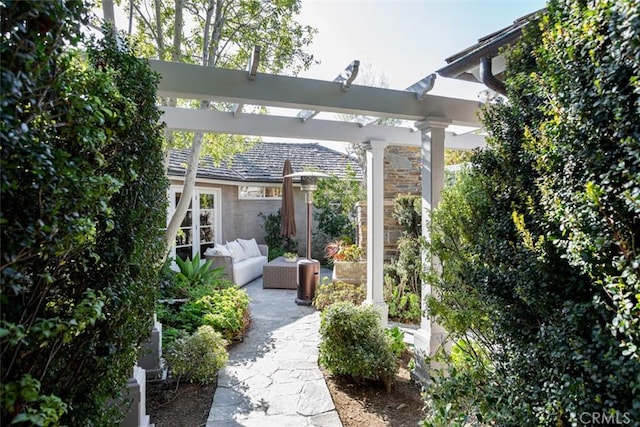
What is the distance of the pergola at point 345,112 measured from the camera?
9.62ft

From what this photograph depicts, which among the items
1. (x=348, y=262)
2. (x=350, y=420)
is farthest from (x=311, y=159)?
(x=350, y=420)

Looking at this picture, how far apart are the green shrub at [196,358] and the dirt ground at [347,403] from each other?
0.12 meters

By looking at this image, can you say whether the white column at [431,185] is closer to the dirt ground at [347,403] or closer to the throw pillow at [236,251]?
the dirt ground at [347,403]

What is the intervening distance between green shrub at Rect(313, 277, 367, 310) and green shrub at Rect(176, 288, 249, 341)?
1.40 meters

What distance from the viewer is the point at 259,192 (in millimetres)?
11727

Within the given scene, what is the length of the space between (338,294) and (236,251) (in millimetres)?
3415

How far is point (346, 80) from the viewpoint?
321 centimetres

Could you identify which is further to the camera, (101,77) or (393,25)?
(393,25)

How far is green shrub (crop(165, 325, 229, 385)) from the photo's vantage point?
141 inches

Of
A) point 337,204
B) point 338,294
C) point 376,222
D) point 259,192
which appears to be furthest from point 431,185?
point 259,192

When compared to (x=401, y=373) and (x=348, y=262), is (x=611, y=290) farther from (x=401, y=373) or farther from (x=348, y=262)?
(x=348, y=262)

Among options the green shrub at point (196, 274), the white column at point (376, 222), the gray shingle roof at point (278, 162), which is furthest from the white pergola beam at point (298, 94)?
the gray shingle roof at point (278, 162)

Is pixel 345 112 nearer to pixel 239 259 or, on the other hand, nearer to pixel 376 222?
pixel 376 222

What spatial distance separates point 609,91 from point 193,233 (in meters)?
8.74
